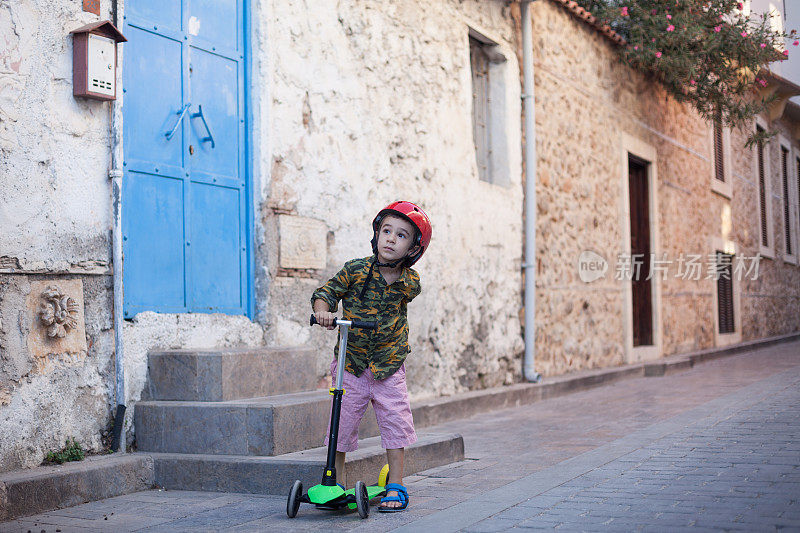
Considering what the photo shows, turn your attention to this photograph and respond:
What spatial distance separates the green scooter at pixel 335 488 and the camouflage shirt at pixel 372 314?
210mm

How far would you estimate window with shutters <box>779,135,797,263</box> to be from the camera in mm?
20969

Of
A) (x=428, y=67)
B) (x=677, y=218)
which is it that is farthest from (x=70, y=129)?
(x=677, y=218)

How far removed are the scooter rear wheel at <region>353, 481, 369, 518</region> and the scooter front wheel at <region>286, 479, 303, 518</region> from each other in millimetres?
258

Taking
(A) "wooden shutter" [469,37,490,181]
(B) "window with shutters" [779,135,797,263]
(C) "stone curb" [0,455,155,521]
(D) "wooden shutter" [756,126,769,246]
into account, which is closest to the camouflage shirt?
(C) "stone curb" [0,455,155,521]

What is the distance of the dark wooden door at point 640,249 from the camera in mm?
12422

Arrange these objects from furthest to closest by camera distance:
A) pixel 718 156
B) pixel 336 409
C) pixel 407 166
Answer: pixel 718 156, pixel 407 166, pixel 336 409

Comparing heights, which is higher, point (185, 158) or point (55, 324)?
point (185, 158)

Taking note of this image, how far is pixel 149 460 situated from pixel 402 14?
4318 millimetres

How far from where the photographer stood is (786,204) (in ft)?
70.4

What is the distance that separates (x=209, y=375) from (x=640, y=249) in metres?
9.17

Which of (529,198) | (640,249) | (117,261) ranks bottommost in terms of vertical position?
(117,261)

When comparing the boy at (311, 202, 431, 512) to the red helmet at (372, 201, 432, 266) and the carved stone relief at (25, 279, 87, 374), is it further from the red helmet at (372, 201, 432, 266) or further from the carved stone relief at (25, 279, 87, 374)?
the carved stone relief at (25, 279, 87, 374)

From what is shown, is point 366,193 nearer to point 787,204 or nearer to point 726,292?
point 726,292

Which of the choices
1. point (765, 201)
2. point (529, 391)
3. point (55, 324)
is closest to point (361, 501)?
point (55, 324)
